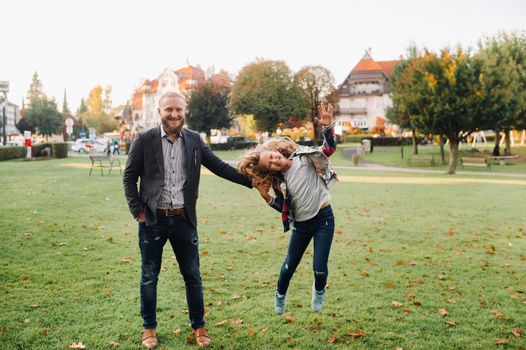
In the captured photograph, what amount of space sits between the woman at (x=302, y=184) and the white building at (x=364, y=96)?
86944mm

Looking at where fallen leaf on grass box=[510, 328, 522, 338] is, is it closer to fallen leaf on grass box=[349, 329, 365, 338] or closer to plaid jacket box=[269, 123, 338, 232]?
fallen leaf on grass box=[349, 329, 365, 338]

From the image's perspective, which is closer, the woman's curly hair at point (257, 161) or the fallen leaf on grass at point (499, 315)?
the woman's curly hair at point (257, 161)

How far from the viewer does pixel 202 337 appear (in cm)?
472

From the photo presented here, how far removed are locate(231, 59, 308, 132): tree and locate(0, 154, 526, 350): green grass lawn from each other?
172 feet

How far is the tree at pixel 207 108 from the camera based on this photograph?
2574 inches

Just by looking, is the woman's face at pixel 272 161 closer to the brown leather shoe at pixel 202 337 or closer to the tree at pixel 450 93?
the brown leather shoe at pixel 202 337

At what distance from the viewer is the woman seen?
4816 mm

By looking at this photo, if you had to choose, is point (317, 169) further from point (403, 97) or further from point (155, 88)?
point (155, 88)

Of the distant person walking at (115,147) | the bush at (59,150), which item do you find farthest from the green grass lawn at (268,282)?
the distant person walking at (115,147)

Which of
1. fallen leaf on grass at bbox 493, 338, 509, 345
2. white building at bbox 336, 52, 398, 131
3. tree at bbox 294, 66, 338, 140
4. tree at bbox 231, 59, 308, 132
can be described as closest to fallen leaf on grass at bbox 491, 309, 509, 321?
fallen leaf on grass at bbox 493, 338, 509, 345

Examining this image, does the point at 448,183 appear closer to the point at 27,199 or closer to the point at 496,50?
the point at 27,199

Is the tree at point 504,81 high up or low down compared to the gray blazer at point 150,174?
up

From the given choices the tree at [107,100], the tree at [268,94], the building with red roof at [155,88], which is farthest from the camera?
the tree at [107,100]

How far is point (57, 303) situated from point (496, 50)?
1714 inches
